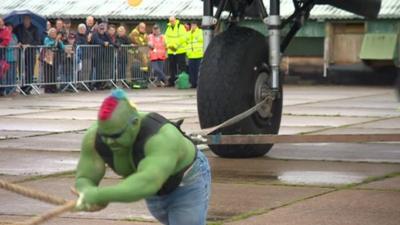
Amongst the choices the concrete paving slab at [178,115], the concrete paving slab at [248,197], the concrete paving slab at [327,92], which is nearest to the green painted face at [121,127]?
the concrete paving slab at [248,197]

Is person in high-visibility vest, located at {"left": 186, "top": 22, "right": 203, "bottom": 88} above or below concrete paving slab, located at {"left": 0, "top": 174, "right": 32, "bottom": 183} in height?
below

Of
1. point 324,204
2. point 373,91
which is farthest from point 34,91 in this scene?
point 324,204

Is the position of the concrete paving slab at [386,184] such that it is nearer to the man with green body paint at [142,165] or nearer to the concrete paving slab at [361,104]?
the man with green body paint at [142,165]

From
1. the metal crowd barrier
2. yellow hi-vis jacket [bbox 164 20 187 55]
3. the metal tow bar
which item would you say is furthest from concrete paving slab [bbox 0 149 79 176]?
yellow hi-vis jacket [bbox 164 20 187 55]

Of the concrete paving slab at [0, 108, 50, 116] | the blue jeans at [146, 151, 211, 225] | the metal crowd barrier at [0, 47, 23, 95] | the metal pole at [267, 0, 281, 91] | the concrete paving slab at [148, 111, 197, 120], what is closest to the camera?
the blue jeans at [146, 151, 211, 225]

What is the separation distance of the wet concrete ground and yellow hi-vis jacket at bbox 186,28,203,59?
29.6 feet

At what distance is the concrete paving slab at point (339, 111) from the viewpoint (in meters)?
18.1

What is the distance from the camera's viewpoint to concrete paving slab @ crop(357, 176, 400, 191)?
31.2 ft

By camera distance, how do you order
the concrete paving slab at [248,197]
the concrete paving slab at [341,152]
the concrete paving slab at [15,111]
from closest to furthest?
the concrete paving slab at [248,197]
the concrete paving slab at [341,152]
the concrete paving slab at [15,111]

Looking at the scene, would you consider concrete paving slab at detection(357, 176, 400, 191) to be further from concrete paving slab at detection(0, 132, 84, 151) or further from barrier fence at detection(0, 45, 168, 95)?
barrier fence at detection(0, 45, 168, 95)

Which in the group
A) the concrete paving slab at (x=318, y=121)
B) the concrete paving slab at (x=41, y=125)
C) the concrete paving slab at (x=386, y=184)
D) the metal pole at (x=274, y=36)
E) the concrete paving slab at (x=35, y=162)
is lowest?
the concrete paving slab at (x=318, y=121)

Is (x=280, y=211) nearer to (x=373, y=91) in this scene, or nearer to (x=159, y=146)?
(x=159, y=146)

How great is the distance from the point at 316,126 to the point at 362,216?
756 centimetres

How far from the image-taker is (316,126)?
1552cm
